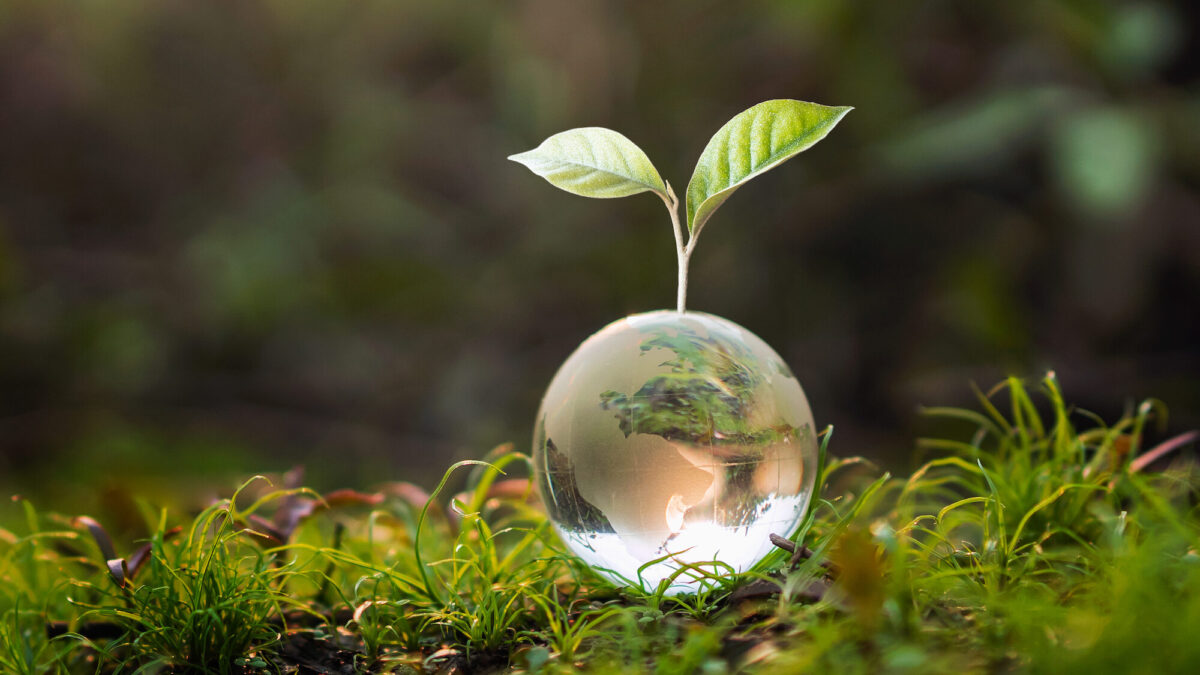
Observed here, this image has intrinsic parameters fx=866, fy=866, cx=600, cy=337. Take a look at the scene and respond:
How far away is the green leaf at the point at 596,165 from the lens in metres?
0.73

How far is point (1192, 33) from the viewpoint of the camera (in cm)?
226

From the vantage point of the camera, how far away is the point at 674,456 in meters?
0.66

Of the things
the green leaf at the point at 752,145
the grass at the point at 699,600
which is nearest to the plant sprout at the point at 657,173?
the green leaf at the point at 752,145

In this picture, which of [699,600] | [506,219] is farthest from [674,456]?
[506,219]

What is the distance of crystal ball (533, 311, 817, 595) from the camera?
0.66m

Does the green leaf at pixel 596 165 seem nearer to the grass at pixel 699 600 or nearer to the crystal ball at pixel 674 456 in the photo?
the crystal ball at pixel 674 456

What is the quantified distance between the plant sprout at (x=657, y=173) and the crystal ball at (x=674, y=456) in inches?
3.5

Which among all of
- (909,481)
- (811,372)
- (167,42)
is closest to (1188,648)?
(909,481)

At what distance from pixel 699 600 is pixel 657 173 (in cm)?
34

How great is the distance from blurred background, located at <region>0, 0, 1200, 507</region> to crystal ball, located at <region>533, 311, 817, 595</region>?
166 centimetres

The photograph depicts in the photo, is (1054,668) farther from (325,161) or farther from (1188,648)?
(325,161)

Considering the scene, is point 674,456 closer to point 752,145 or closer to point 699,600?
point 699,600

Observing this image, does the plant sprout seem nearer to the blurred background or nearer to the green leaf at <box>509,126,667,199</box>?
the green leaf at <box>509,126,667,199</box>

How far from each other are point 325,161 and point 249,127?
0.52 m
